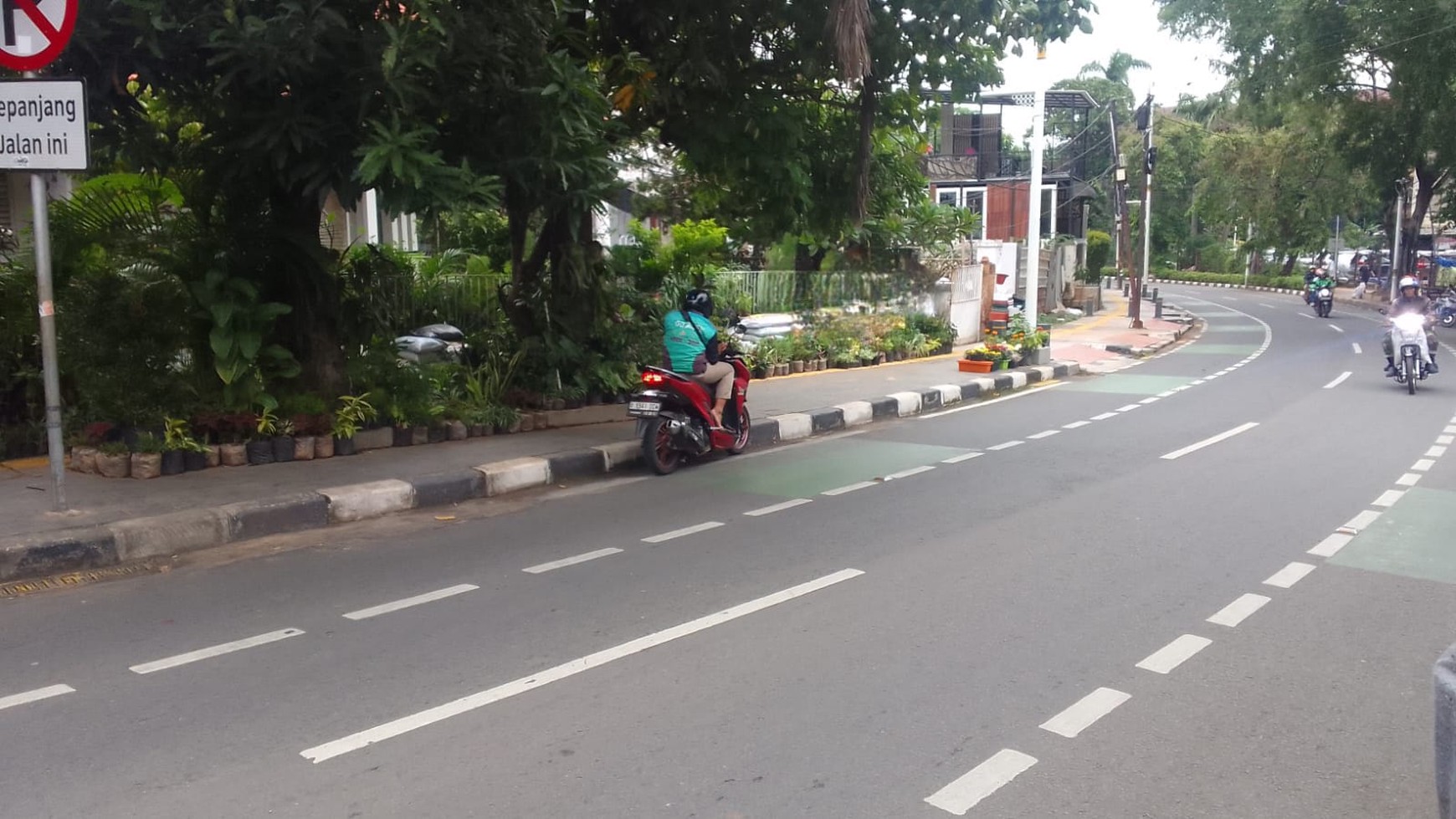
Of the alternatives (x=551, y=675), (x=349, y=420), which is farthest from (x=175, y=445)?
(x=551, y=675)

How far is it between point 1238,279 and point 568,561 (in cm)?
6098

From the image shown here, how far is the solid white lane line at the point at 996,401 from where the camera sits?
46.6 ft

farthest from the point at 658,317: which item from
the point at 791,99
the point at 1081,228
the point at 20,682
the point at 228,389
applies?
the point at 1081,228

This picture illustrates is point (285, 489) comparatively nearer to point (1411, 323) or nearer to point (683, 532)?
point (683, 532)

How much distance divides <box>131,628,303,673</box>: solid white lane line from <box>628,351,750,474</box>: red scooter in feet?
15.2

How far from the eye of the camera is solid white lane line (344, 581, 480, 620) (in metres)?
5.84

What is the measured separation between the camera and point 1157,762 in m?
4.12

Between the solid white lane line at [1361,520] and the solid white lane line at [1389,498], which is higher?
the solid white lane line at [1389,498]

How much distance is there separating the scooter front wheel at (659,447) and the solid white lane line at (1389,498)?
Result: 18.8 feet

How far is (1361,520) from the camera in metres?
8.09

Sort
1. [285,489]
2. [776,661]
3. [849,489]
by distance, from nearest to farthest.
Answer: [776,661] → [285,489] → [849,489]

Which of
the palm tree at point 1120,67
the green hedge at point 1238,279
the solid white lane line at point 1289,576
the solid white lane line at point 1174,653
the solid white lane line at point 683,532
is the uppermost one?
the palm tree at point 1120,67

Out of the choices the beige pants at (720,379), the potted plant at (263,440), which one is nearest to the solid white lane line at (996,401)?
the beige pants at (720,379)

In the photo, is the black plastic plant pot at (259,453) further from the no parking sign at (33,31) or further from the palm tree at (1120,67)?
the palm tree at (1120,67)
